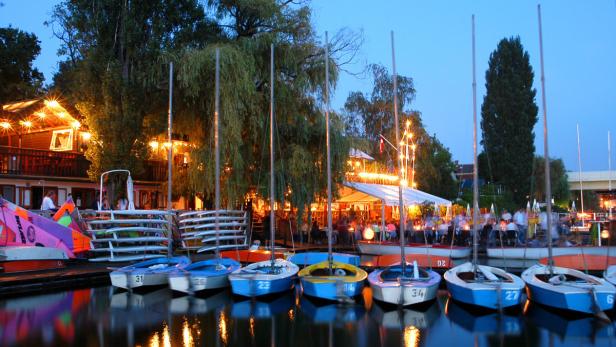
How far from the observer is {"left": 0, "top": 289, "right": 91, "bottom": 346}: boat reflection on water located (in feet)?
45.5

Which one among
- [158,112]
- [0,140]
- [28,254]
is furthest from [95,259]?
[0,140]

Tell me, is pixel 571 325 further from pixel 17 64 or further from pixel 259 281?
pixel 17 64

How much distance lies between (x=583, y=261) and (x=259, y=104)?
15213mm

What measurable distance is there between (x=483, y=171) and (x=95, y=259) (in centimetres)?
4927

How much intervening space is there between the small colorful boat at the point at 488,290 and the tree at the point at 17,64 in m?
30.4

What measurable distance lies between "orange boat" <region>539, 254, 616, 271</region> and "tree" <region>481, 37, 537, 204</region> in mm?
35782

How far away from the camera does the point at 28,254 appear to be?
21234mm

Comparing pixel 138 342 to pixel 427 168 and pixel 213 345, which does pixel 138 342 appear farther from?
pixel 427 168

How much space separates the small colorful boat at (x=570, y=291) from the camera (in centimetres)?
1590

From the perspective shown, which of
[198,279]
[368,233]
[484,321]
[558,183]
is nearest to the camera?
[484,321]

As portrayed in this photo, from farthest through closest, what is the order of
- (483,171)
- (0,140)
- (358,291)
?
(483,171), (0,140), (358,291)

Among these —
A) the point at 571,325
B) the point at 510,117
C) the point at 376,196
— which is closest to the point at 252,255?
the point at 376,196

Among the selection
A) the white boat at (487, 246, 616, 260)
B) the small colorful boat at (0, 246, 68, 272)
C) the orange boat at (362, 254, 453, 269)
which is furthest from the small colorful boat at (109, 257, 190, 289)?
the white boat at (487, 246, 616, 260)

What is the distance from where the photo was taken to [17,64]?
3906 centimetres
